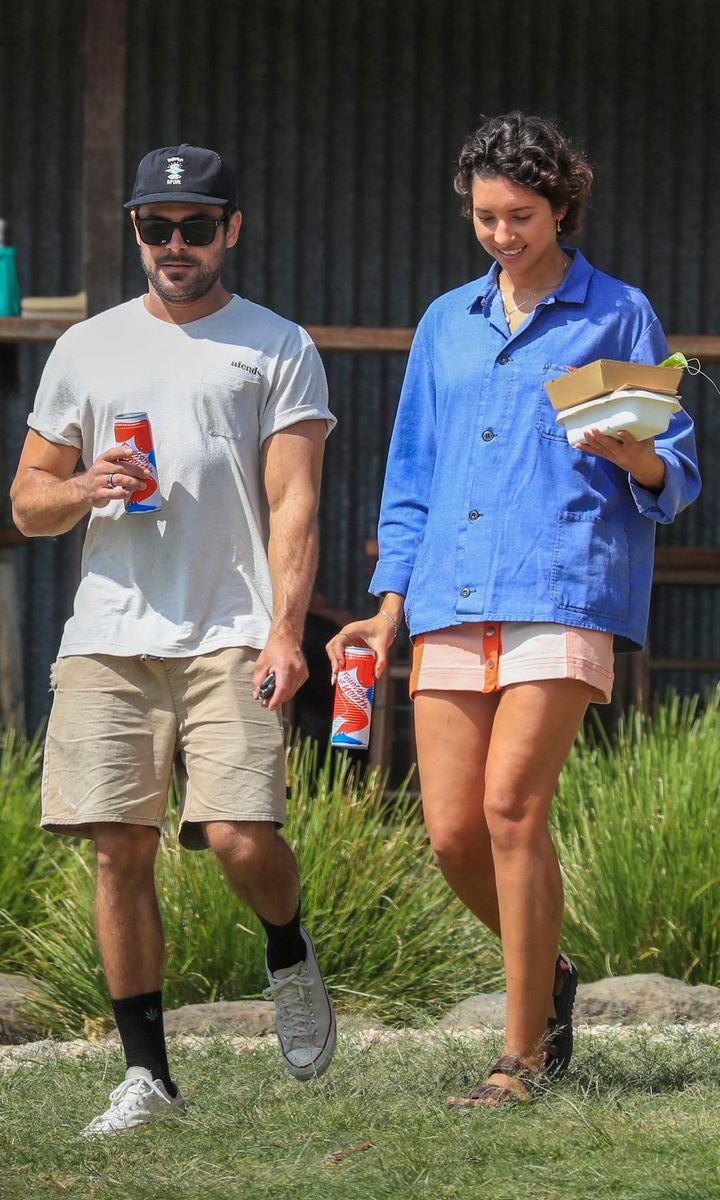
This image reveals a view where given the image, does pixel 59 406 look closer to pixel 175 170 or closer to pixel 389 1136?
pixel 175 170

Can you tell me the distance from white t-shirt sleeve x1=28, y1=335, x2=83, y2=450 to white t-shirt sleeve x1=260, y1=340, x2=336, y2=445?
424mm

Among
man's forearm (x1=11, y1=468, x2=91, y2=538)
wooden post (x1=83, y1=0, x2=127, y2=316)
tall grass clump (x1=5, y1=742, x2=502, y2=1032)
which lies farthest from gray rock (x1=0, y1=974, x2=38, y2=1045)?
→ wooden post (x1=83, y1=0, x2=127, y2=316)

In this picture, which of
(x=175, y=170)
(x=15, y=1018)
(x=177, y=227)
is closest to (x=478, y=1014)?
(x=15, y=1018)

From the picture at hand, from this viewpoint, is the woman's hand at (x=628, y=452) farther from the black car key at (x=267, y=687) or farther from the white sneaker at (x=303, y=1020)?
the white sneaker at (x=303, y=1020)

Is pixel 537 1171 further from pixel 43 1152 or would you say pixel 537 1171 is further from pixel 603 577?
pixel 603 577

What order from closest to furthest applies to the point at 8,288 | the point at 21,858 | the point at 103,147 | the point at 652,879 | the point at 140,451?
the point at 140,451
the point at 652,879
the point at 21,858
the point at 103,147
the point at 8,288

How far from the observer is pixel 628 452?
11.7ft

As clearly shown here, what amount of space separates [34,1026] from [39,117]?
518 centimetres

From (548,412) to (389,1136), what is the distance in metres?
1.49

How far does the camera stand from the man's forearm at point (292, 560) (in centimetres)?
392

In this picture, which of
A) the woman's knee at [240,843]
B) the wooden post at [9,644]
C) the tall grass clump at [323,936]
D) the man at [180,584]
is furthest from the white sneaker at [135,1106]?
the wooden post at [9,644]

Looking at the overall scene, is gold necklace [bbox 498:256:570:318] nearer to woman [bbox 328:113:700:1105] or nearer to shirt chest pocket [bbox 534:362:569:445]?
woman [bbox 328:113:700:1105]

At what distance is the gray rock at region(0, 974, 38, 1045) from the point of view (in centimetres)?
536

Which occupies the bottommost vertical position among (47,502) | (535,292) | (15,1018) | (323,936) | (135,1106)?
(15,1018)
